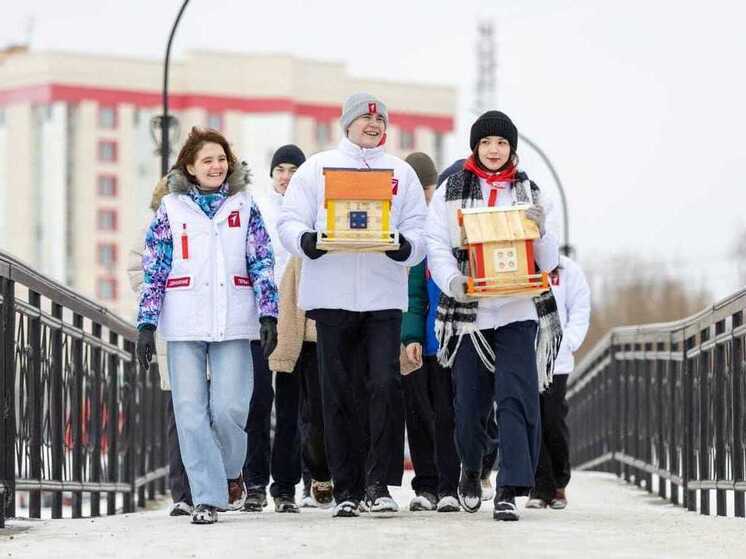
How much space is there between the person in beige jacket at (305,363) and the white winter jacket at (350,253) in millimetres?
971

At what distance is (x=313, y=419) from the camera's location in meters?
10.6

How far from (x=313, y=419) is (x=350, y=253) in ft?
4.69

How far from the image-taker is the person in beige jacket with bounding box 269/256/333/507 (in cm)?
1055

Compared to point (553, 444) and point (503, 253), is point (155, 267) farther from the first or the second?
point (553, 444)

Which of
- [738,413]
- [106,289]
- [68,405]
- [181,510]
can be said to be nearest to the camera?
[181,510]

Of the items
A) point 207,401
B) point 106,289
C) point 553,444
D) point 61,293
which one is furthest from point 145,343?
point 106,289

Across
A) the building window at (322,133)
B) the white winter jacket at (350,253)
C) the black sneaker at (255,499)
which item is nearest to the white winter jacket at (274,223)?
the black sneaker at (255,499)

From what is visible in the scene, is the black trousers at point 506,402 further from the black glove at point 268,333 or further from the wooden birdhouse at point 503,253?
the black glove at point 268,333

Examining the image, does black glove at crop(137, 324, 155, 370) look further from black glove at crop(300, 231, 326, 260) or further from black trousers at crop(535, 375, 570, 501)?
→ black trousers at crop(535, 375, 570, 501)

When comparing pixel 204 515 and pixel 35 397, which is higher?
pixel 35 397

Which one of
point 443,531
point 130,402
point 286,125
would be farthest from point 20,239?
point 443,531

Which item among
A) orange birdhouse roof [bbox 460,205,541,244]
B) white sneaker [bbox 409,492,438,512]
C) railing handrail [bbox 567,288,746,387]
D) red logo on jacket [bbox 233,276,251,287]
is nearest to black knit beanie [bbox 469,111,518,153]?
orange birdhouse roof [bbox 460,205,541,244]

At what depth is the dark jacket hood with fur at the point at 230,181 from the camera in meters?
9.50

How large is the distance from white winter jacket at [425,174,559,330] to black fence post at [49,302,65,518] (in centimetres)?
298
